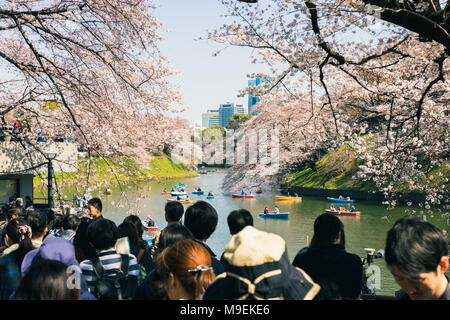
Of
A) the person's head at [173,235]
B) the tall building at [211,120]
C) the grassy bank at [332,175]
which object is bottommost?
the grassy bank at [332,175]

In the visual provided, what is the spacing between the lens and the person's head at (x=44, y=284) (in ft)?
4.77

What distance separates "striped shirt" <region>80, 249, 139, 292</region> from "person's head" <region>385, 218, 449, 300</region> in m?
1.63

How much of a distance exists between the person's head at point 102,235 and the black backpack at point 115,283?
108mm

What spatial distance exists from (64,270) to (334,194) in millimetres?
23977

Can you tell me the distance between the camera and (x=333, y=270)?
216 cm

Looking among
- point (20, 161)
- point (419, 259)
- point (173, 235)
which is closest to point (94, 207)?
point (173, 235)

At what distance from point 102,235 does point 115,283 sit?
0.33 m

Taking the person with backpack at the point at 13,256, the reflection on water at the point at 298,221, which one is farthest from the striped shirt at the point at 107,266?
the reflection on water at the point at 298,221

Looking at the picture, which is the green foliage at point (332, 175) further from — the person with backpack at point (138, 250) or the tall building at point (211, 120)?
the tall building at point (211, 120)

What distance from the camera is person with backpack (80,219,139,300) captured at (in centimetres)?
235

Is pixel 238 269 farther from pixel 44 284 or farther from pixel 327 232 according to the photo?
pixel 327 232

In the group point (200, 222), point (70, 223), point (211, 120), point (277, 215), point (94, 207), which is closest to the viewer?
point (200, 222)
